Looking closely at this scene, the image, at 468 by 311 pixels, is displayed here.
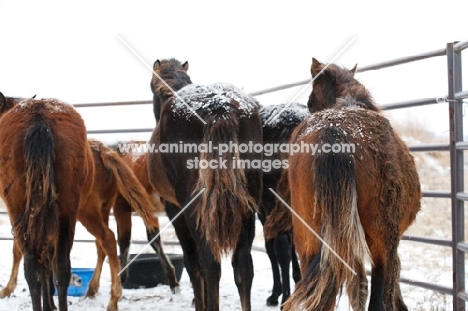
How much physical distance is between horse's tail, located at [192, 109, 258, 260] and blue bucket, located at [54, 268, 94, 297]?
102 inches

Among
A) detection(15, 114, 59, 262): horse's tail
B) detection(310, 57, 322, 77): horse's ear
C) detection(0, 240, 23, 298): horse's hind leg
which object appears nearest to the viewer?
detection(15, 114, 59, 262): horse's tail

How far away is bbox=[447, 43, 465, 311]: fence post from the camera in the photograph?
398 centimetres

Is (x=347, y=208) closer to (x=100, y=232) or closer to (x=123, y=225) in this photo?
(x=100, y=232)

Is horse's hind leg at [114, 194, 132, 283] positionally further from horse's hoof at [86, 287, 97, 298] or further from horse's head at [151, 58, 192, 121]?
horse's head at [151, 58, 192, 121]

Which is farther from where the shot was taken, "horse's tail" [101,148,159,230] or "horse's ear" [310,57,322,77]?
"horse's tail" [101,148,159,230]

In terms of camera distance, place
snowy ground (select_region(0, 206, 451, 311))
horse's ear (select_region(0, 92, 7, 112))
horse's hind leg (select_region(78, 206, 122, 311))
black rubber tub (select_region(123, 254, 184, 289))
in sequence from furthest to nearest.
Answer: black rubber tub (select_region(123, 254, 184, 289))
horse's hind leg (select_region(78, 206, 122, 311))
snowy ground (select_region(0, 206, 451, 311))
horse's ear (select_region(0, 92, 7, 112))

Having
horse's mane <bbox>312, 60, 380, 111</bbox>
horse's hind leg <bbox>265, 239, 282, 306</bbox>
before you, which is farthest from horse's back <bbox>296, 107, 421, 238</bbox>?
horse's hind leg <bbox>265, 239, 282, 306</bbox>

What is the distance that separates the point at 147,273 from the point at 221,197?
115 inches

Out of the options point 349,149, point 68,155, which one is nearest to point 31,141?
point 68,155

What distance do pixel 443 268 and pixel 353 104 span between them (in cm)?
341

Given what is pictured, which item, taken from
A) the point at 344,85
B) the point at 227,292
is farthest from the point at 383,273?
the point at 227,292

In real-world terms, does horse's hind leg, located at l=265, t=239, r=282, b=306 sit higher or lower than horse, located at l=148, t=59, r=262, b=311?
lower

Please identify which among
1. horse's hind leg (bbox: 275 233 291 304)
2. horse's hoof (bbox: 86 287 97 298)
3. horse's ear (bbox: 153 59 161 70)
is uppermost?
horse's ear (bbox: 153 59 161 70)

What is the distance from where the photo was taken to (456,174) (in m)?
4.03
